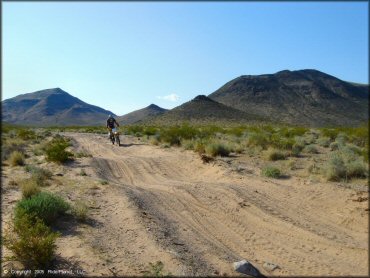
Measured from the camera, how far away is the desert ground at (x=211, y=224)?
24.6ft

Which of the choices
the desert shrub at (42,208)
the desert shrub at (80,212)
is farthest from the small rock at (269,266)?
the desert shrub at (42,208)

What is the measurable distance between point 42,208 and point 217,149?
11.6 m

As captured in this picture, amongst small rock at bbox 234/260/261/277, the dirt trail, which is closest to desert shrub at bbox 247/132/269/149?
the dirt trail

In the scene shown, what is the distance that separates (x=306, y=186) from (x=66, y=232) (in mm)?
7166

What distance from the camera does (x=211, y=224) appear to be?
32.5 ft

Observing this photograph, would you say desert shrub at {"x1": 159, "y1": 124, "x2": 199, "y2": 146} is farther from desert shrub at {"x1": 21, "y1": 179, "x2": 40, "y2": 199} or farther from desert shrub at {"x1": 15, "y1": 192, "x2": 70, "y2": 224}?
desert shrub at {"x1": 15, "y1": 192, "x2": 70, "y2": 224}

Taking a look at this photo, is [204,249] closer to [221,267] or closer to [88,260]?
[221,267]

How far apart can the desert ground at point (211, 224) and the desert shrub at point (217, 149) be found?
3754 mm

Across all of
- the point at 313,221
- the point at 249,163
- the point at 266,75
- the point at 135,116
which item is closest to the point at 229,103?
the point at 266,75

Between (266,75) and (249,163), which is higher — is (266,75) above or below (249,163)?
above

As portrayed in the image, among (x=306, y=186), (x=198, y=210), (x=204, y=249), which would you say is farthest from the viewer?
(x=306, y=186)

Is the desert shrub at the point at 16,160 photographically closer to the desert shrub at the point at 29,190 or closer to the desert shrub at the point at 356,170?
the desert shrub at the point at 29,190

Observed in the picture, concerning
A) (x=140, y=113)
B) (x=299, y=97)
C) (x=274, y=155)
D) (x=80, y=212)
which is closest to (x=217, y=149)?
(x=274, y=155)

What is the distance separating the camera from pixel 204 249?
822cm
